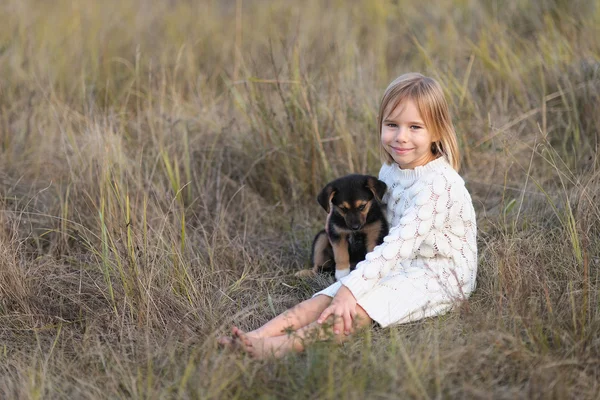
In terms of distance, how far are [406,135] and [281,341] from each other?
125cm

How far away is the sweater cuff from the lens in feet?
10.6

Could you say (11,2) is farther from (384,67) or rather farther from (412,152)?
(412,152)

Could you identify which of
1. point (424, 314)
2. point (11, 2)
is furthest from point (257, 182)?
point (11, 2)

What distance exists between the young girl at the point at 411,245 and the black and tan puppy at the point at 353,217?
0.13 meters

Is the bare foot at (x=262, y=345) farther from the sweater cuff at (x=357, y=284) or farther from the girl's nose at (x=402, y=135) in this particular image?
the girl's nose at (x=402, y=135)

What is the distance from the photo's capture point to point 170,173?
461 cm

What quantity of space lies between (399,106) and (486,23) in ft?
12.1

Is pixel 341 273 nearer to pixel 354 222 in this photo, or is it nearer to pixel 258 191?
pixel 354 222

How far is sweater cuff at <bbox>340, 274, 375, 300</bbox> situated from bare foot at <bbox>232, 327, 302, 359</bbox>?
39 cm

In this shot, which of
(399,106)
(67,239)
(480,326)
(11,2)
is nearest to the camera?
(480,326)

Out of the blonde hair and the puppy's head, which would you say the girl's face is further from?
the puppy's head

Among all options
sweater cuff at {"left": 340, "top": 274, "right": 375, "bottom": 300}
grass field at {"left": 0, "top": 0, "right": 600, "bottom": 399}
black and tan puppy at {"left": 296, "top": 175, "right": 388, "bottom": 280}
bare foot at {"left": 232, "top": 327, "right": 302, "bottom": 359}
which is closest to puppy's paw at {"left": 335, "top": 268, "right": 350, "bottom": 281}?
black and tan puppy at {"left": 296, "top": 175, "right": 388, "bottom": 280}

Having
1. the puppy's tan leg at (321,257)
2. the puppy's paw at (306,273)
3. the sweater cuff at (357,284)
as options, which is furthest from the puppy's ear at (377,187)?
the sweater cuff at (357,284)

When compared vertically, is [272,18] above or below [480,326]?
above
